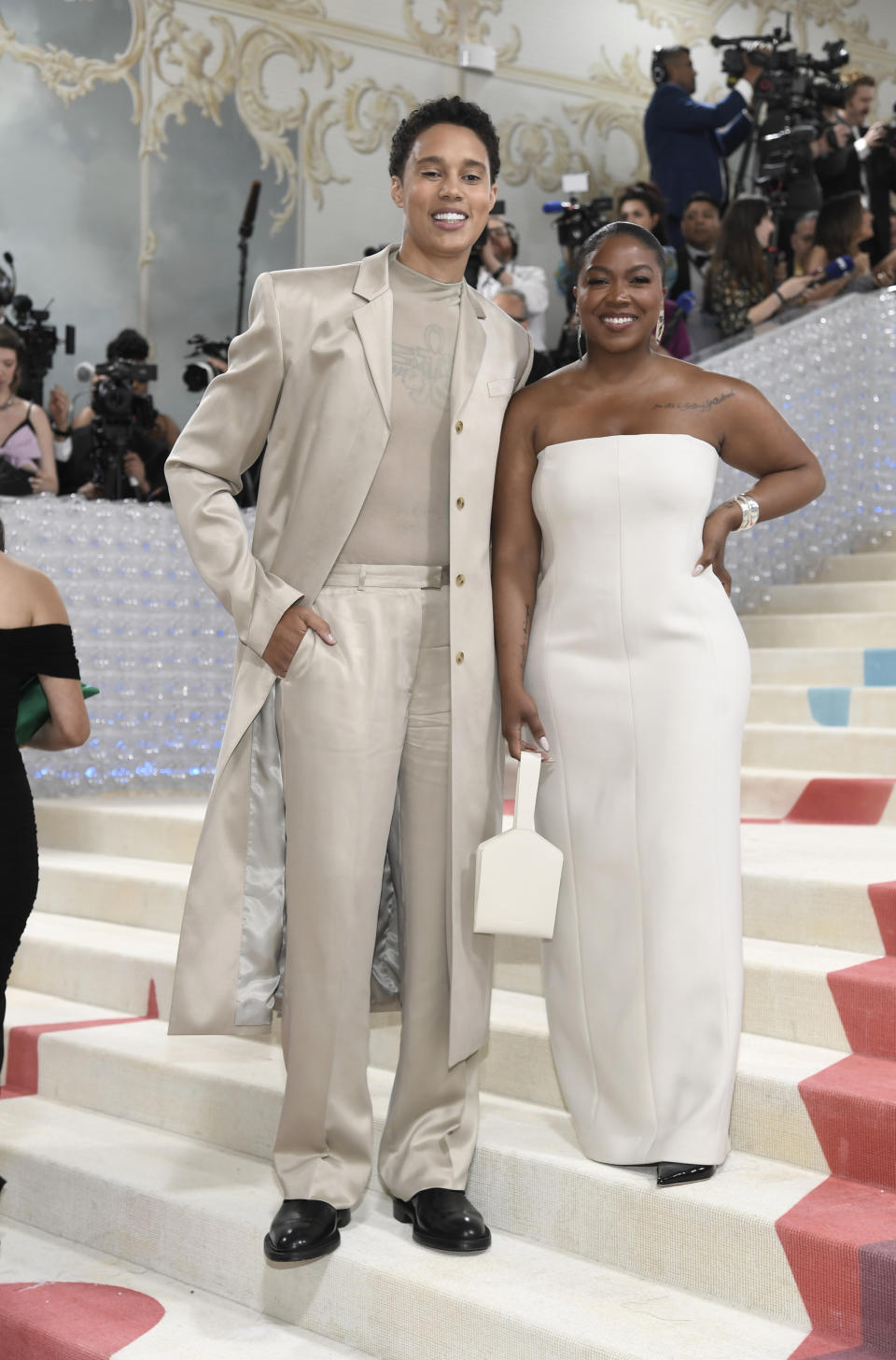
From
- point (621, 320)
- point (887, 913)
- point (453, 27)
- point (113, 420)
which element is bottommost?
point (887, 913)

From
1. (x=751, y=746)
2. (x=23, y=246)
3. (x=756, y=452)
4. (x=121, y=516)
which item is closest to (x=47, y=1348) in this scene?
(x=756, y=452)

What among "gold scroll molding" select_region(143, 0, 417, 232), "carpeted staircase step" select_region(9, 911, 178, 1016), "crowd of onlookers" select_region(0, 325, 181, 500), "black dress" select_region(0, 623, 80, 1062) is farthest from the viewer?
"gold scroll molding" select_region(143, 0, 417, 232)

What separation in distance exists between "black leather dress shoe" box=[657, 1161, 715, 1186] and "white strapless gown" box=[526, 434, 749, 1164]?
17mm

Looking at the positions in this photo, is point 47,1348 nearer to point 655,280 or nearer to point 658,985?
point 658,985

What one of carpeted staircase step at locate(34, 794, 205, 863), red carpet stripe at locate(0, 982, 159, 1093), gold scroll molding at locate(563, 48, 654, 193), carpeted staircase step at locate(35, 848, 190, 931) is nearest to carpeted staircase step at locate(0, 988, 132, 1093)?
red carpet stripe at locate(0, 982, 159, 1093)

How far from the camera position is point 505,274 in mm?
6137

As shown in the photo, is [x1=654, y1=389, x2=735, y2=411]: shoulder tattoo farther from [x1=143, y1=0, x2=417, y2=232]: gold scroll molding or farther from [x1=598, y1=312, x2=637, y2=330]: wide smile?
[x1=143, y1=0, x2=417, y2=232]: gold scroll molding

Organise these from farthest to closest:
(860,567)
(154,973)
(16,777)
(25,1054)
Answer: (860,567), (154,973), (25,1054), (16,777)

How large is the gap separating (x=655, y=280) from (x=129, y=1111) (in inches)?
78.4

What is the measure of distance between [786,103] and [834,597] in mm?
2962

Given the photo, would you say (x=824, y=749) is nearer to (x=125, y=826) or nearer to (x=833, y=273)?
(x=125, y=826)

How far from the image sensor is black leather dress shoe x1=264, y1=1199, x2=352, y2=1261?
2213 millimetres

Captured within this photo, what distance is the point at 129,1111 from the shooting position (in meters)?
3.09

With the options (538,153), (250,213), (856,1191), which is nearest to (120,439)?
(250,213)
